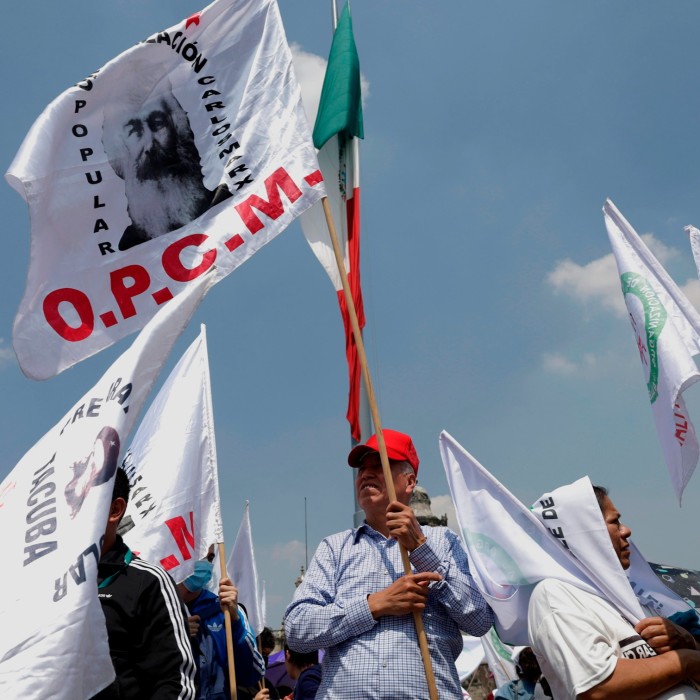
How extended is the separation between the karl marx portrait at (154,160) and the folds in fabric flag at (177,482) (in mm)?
1715

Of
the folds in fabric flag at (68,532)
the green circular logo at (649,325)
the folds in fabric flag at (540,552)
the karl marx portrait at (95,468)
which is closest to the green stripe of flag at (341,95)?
the green circular logo at (649,325)

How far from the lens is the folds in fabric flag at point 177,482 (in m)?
5.48

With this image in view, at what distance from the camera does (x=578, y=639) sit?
128 inches

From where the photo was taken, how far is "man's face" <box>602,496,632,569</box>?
404cm

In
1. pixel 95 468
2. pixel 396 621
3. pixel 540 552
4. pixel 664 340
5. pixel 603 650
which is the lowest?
pixel 603 650

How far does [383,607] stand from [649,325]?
8.95 feet

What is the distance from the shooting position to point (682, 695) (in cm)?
320

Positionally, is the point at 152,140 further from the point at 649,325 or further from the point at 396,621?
the point at 649,325

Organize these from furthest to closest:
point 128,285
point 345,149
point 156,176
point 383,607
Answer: point 345,149, point 156,176, point 128,285, point 383,607

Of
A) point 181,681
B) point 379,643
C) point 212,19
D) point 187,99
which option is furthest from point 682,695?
point 212,19

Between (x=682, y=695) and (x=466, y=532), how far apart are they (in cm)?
136

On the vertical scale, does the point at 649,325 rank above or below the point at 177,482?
below

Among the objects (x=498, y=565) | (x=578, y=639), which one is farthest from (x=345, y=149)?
(x=578, y=639)

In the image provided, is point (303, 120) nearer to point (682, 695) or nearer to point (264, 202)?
point (264, 202)
